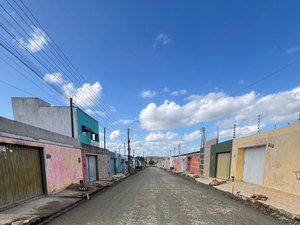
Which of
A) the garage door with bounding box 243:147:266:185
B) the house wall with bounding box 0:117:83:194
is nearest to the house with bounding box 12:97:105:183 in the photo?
the house wall with bounding box 0:117:83:194

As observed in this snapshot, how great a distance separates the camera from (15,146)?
33.3ft

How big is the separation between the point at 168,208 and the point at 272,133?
945 centimetres

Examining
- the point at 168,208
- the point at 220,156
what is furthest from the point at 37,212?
the point at 220,156

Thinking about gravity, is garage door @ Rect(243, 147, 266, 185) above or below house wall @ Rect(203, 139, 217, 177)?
above

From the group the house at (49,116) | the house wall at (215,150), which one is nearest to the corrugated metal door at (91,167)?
the house at (49,116)

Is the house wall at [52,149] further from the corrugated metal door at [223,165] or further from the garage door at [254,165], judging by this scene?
the corrugated metal door at [223,165]

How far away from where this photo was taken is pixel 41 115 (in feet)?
79.8

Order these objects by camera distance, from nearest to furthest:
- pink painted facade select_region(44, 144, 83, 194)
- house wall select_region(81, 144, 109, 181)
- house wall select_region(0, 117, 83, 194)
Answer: house wall select_region(0, 117, 83, 194) → pink painted facade select_region(44, 144, 83, 194) → house wall select_region(81, 144, 109, 181)

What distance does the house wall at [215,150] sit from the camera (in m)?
23.2

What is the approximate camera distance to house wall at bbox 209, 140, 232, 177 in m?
23.2

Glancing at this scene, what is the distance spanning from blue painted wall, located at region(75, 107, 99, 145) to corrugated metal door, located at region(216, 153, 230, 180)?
15.8 metres

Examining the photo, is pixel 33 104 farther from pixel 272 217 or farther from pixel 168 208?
pixel 272 217

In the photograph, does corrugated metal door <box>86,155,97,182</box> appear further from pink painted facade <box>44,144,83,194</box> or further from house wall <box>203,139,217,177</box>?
house wall <box>203,139,217,177</box>

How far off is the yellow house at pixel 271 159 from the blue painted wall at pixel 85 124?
54.3 feet
